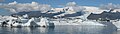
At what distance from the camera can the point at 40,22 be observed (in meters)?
75.0

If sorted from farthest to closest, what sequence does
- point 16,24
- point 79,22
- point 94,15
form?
point 94,15 → point 79,22 → point 16,24

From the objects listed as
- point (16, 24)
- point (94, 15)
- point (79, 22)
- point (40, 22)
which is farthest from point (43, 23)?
point (94, 15)

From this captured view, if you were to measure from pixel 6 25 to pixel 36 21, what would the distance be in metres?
7.85

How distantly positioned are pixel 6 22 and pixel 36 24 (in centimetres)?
640

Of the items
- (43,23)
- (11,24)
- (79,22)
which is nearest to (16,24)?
(11,24)

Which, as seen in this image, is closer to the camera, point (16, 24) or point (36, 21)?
point (16, 24)

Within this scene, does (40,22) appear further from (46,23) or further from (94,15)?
(94,15)

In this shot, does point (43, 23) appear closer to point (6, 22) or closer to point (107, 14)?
point (6, 22)

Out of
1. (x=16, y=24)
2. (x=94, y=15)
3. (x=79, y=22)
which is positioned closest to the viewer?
(x=16, y=24)

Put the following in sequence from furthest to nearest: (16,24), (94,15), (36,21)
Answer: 1. (94,15)
2. (36,21)
3. (16,24)

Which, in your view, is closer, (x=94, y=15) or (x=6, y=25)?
(x=6, y=25)

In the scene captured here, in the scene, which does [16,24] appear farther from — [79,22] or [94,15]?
[94,15]

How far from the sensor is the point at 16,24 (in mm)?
71500

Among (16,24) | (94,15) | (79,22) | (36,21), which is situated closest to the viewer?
(16,24)
